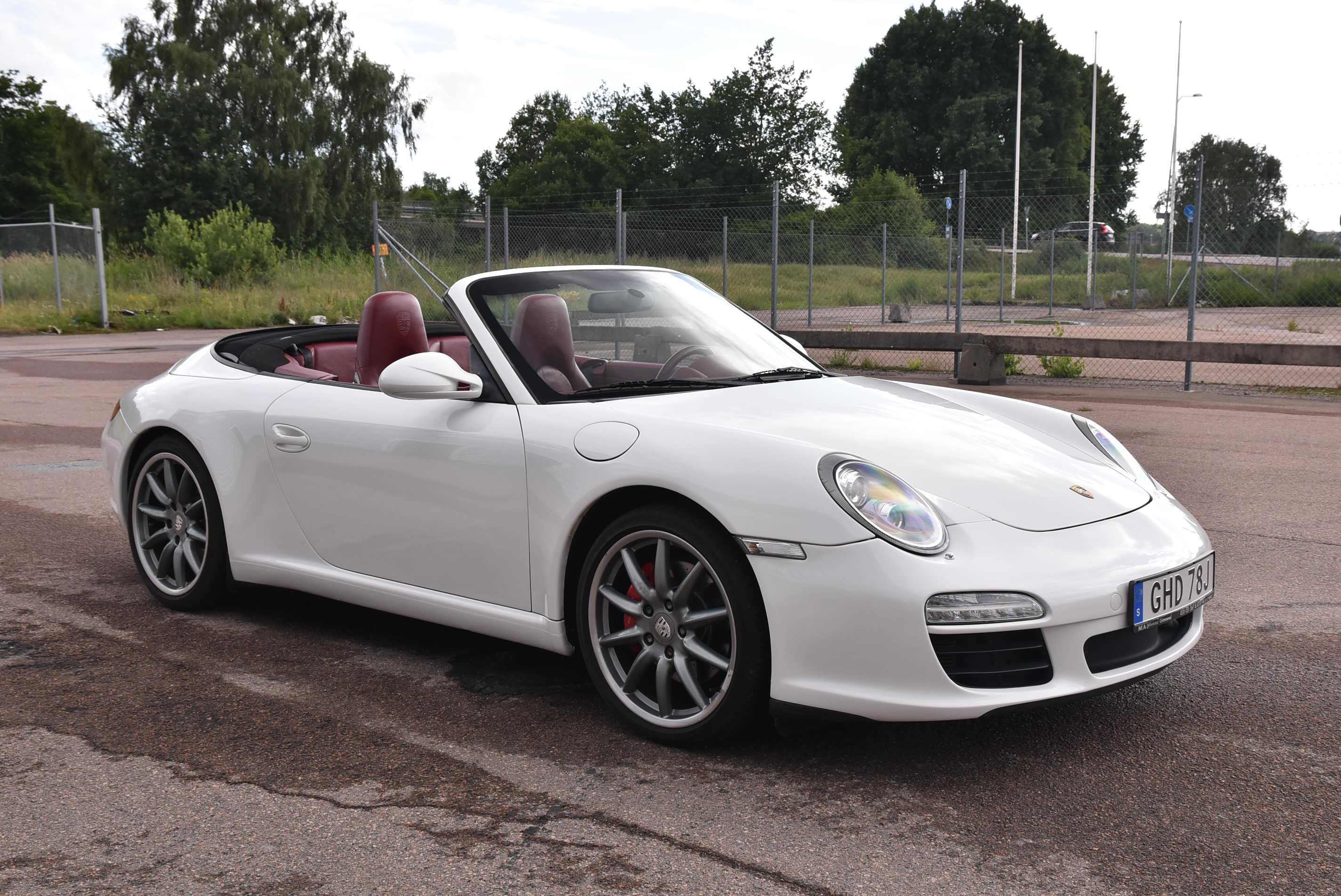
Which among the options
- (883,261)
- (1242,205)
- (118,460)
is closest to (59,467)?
(118,460)

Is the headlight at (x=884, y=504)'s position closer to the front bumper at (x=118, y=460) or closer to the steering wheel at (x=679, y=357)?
the steering wheel at (x=679, y=357)

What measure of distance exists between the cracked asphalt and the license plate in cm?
36

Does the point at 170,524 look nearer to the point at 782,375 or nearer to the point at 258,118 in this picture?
the point at 782,375

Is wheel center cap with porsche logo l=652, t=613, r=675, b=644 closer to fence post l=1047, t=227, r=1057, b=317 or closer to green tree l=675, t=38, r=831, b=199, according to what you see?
fence post l=1047, t=227, r=1057, b=317

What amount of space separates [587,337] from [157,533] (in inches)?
74.2

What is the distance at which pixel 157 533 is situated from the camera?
4707 mm

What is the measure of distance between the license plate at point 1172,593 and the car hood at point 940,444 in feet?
0.71

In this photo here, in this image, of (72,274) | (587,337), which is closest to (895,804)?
(587,337)

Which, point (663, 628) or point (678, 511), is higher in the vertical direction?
point (678, 511)

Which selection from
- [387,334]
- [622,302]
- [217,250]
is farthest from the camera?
[217,250]

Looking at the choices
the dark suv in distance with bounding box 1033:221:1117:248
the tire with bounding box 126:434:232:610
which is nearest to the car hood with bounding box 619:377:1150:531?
the tire with bounding box 126:434:232:610

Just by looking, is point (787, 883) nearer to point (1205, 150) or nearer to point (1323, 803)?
point (1323, 803)

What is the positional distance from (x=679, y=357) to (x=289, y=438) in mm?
1370

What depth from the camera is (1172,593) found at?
3180 millimetres
